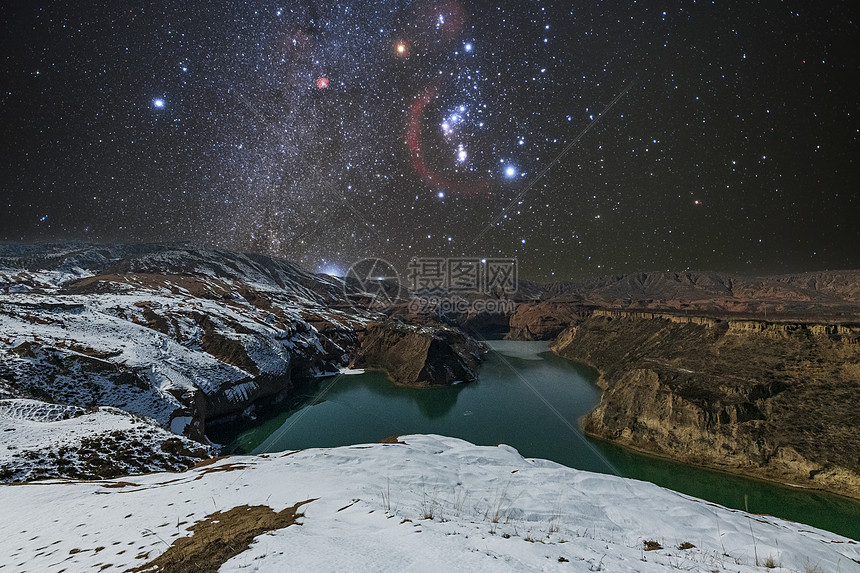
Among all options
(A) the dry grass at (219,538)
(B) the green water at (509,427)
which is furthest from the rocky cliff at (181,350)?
(A) the dry grass at (219,538)

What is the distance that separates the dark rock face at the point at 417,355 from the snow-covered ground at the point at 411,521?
3757 centimetres

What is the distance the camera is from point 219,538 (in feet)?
20.5

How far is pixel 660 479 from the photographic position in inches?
890

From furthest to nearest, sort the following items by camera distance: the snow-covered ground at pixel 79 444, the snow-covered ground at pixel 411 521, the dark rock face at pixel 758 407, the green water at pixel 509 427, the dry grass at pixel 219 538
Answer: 1. the dark rock face at pixel 758 407
2. the green water at pixel 509 427
3. the snow-covered ground at pixel 79 444
4. the snow-covered ground at pixel 411 521
5. the dry grass at pixel 219 538

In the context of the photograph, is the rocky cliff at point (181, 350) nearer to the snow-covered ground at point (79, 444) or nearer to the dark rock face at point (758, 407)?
the snow-covered ground at point (79, 444)

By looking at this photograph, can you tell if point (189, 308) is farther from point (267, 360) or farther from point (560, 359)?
point (560, 359)

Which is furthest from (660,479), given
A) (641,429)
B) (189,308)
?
(189,308)

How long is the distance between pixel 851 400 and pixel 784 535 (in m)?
24.8

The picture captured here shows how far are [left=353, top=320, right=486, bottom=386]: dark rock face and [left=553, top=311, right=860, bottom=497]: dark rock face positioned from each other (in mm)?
23969

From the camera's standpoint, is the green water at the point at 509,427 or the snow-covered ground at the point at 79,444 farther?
the green water at the point at 509,427

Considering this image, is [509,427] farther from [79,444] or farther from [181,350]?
[181,350]

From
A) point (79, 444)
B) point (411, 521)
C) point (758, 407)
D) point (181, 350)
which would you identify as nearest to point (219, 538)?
point (411, 521)

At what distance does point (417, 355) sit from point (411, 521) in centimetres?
4773

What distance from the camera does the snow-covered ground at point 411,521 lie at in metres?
5.64
